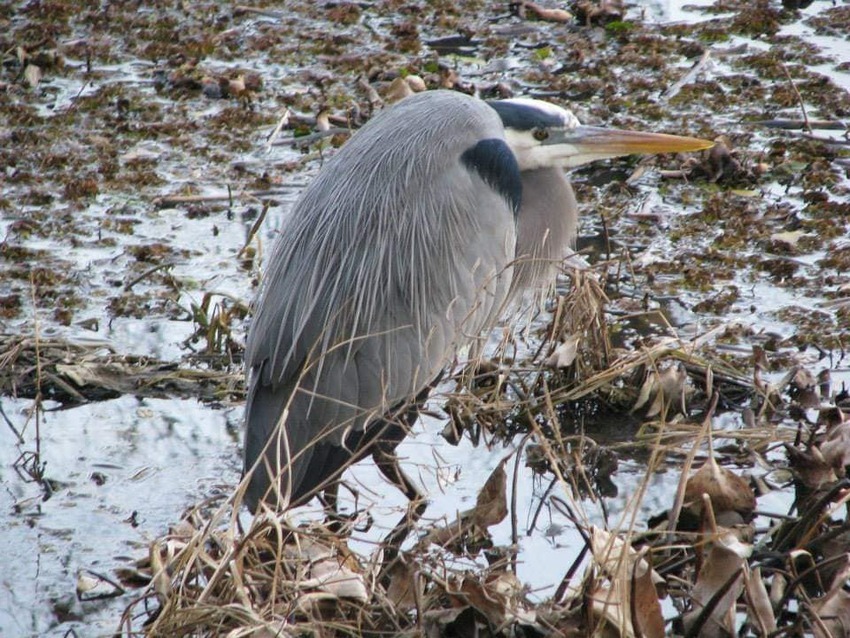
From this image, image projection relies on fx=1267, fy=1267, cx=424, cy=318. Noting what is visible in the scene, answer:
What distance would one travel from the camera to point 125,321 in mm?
4539

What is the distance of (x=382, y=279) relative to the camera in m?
3.55

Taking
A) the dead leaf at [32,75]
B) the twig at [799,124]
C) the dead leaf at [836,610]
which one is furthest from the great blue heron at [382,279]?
the dead leaf at [32,75]

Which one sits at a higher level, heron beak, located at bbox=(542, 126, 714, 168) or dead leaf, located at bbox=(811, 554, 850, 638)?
heron beak, located at bbox=(542, 126, 714, 168)

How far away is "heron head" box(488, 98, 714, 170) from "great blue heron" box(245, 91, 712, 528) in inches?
1.2

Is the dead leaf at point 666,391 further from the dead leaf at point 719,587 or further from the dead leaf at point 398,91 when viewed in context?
the dead leaf at point 398,91

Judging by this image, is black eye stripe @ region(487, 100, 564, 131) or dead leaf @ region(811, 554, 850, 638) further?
black eye stripe @ region(487, 100, 564, 131)

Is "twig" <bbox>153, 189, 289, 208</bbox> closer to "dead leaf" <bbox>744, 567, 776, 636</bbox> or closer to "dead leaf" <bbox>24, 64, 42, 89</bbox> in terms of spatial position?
"dead leaf" <bbox>24, 64, 42, 89</bbox>

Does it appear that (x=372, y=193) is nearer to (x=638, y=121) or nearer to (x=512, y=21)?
(x=638, y=121)

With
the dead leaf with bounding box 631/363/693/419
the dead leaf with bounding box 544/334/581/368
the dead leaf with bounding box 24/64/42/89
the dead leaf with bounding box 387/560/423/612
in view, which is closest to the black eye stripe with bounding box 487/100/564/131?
the dead leaf with bounding box 544/334/581/368

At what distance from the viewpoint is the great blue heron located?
3381 mm

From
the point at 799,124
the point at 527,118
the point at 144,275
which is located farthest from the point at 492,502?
the point at 799,124

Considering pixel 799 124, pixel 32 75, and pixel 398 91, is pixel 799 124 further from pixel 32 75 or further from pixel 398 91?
pixel 32 75

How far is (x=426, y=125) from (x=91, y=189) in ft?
7.59

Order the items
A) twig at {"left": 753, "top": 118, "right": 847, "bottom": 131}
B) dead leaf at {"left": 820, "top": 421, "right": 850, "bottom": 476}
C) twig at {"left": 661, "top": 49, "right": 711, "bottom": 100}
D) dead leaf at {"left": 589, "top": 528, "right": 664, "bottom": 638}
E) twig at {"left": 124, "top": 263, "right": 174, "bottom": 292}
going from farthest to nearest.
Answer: twig at {"left": 661, "top": 49, "right": 711, "bottom": 100} < twig at {"left": 753, "top": 118, "right": 847, "bottom": 131} < twig at {"left": 124, "top": 263, "right": 174, "bottom": 292} < dead leaf at {"left": 820, "top": 421, "right": 850, "bottom": 476} < dead leaf at {"left": 589, "top": 528, "right": 664, "bottom": 638}
